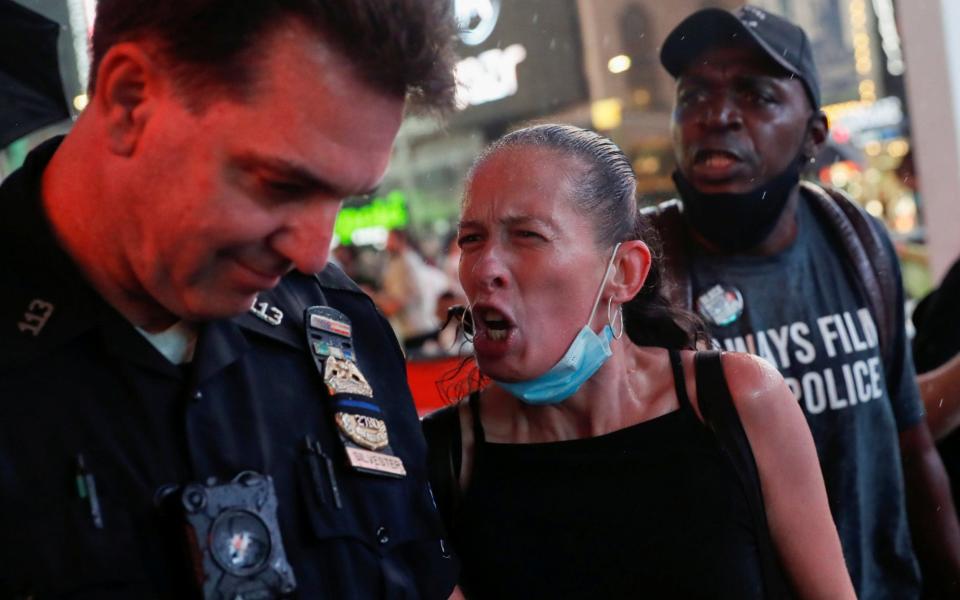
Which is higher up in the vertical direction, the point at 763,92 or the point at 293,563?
the point at 763,92

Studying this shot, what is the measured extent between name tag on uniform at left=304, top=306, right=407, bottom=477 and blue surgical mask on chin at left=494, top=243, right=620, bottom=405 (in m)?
0.48

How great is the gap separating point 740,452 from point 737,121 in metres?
0.93

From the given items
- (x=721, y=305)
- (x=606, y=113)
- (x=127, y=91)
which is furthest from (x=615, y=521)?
(x=606, y=113)

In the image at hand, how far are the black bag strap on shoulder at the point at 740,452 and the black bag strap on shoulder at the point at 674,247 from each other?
37cm

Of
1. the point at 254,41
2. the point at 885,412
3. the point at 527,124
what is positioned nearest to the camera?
the point at 254,41

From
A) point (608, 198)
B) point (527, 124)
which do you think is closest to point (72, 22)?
point (527, 124)

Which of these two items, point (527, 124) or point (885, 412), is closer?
point (527, 124)

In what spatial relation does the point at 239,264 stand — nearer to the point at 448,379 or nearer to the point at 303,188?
the point at 303,188

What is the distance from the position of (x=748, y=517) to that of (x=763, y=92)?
44.4 inches

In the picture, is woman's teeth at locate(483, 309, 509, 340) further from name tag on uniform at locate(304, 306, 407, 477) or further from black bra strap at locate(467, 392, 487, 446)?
name tag on uniform at locate(304, 306, 407, 477)

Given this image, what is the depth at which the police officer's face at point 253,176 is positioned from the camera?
1.23m

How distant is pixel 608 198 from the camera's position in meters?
2.17

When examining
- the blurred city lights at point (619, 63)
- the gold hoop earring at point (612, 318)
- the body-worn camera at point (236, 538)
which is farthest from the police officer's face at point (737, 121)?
the blurred city lights at point (619, 63)

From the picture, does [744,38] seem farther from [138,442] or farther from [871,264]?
[138,442]
